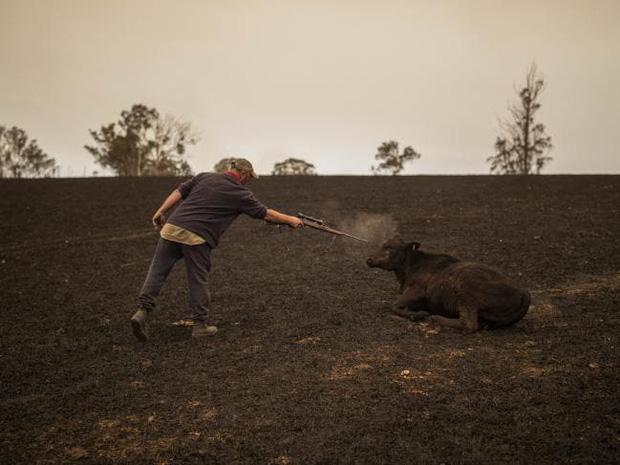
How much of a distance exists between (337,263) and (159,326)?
497 cm

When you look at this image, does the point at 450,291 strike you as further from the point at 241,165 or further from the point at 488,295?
the point at 241,165

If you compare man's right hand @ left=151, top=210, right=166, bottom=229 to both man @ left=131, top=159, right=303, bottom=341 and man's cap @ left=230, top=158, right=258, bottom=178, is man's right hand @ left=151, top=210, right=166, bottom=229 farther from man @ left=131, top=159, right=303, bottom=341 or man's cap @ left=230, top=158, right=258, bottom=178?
man's cap @ left=230, top=158, right=258, bottom=178

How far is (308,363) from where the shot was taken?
5844mm

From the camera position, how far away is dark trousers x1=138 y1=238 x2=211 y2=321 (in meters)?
6.85

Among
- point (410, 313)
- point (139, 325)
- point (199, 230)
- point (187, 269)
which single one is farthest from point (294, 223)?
point (139, 325)

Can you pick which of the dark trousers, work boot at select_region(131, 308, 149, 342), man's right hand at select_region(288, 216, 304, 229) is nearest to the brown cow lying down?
man's right hand at select_region(288, 216, 304, 229)

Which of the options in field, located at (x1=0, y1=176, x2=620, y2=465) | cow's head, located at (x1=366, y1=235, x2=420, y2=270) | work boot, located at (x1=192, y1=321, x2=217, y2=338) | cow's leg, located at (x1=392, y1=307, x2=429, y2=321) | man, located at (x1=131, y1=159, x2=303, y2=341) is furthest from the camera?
cow's head, located at (x1=366, y1=235, x2=420, y2=270)

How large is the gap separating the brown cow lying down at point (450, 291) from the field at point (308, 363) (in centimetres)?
21

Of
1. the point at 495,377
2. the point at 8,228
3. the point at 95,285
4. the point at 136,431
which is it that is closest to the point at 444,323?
the point at 495,377

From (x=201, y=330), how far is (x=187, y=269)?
86 centimetres

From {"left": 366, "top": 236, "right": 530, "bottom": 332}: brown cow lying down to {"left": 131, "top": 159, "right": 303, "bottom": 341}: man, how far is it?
2.00 m

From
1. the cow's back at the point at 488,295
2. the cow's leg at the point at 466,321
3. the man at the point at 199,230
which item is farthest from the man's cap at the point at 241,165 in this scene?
the cow's leg at the point at 466,321

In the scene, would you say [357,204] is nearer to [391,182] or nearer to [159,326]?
[391,182]

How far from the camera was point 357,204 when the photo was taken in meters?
17.6
